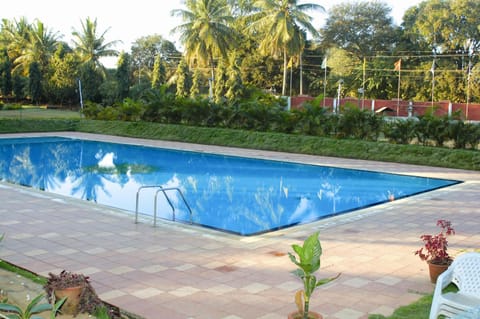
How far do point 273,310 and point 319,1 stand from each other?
1317 inches

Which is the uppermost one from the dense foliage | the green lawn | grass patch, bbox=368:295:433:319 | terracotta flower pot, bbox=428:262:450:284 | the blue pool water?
the dense foliage

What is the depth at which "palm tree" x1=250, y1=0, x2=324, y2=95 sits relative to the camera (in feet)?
109

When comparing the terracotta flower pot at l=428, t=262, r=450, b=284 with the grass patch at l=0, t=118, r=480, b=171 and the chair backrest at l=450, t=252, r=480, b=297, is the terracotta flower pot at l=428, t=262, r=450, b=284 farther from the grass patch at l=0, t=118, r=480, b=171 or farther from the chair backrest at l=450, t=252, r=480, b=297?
the grass patch at l=0, t=118, r=480, b=171

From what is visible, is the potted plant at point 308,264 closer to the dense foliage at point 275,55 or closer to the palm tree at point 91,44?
the dense foliage at point 275,55

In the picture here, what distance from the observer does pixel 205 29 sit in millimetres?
33344

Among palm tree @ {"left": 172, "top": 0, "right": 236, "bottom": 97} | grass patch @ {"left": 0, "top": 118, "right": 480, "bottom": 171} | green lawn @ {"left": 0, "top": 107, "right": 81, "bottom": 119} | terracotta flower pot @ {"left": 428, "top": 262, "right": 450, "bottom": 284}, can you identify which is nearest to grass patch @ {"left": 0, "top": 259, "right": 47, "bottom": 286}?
terracotta flower pot @ {"left": 428, "top": 262, "right": 450, "bottom": 284}

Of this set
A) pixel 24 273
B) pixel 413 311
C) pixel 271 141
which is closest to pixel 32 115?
pixel 271 141

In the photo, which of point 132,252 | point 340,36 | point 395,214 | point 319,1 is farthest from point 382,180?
point 340,36

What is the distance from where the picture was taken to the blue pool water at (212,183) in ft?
32.5

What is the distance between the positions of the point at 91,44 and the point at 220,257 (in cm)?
3523

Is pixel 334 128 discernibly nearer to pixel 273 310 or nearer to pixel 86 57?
pixel 273 310

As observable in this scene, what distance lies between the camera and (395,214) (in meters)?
8.68

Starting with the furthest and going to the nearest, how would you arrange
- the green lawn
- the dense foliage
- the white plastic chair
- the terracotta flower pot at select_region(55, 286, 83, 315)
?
the dense foliage
the green lawn
the terracotta flower pot at select_region(55, 286, 83, 315)
the white plastic chair

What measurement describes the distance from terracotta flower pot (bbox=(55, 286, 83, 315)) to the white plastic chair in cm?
254
